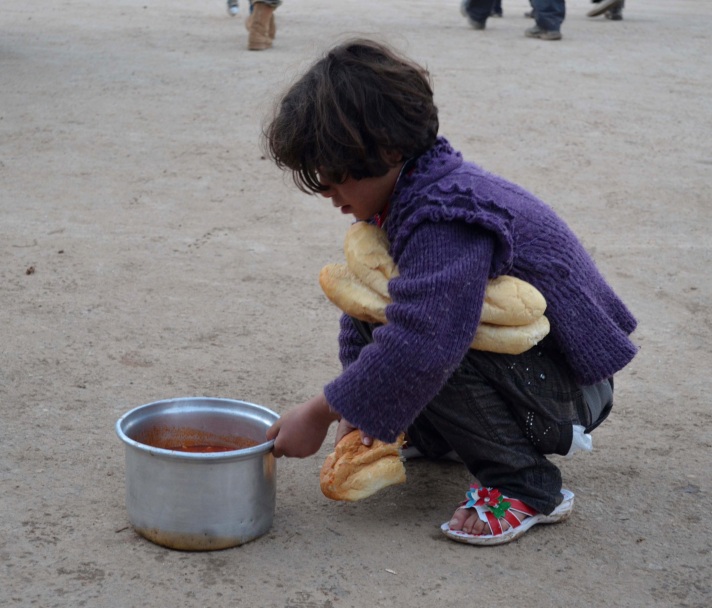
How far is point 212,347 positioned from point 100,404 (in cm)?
49

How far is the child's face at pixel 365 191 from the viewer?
2059mm

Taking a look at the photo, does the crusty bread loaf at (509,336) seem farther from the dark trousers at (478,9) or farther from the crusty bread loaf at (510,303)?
the dark trousers at (478,9)

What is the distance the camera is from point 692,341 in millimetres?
3285

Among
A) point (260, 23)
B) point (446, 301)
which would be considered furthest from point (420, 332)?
point (260, 23)

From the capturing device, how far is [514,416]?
84.6 inches

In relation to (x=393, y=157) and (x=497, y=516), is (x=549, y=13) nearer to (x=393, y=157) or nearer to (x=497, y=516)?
(x=393, y=157)

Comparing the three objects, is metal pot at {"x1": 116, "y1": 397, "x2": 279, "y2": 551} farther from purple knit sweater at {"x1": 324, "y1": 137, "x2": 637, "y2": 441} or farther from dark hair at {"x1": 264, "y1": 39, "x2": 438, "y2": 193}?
dark hair at {"x1": 264, "y1": 39, "x2": 438, "y2": 193}

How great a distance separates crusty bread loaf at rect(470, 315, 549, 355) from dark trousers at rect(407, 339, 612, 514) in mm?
57

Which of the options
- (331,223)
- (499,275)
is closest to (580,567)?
(499,275)

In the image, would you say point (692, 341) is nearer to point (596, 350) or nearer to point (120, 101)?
point (596, 350)

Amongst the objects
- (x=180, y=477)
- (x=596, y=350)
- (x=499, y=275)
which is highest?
(x=499, y=275)

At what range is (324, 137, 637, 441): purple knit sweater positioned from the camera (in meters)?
1.89

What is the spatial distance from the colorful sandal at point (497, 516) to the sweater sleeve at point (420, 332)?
0.31 metres

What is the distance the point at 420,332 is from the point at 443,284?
3.8 inches
